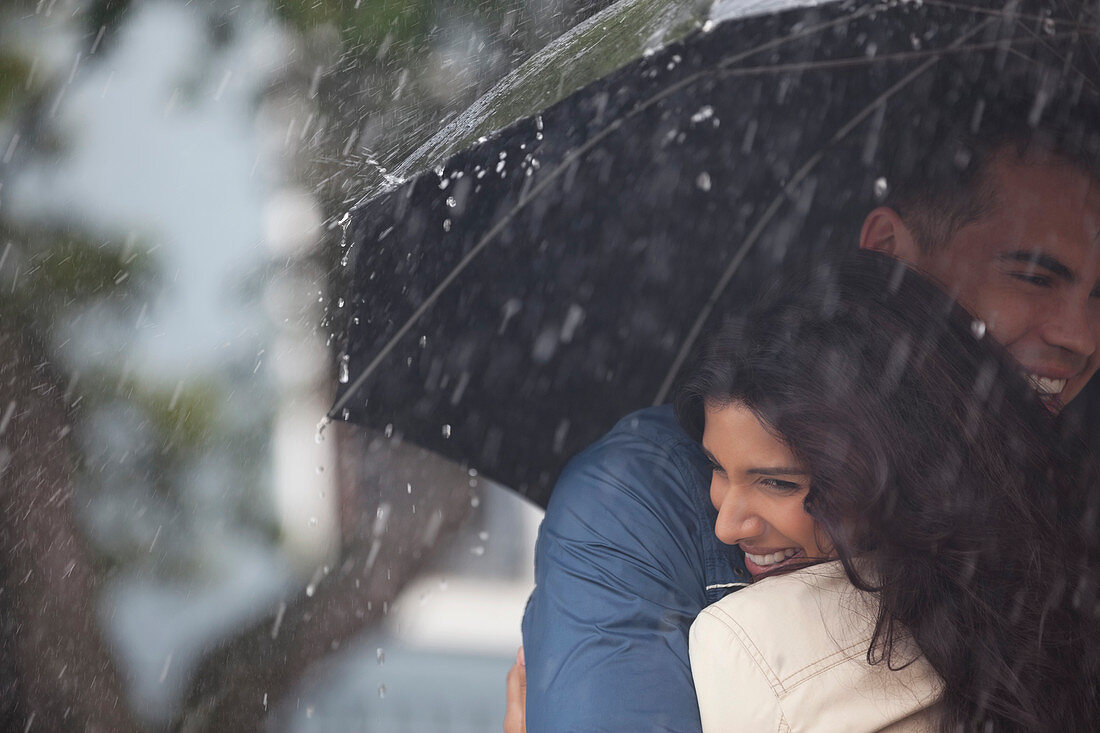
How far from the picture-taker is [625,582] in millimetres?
1407

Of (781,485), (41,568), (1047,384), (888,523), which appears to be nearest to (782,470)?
(781,485)

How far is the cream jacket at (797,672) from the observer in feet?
3.70

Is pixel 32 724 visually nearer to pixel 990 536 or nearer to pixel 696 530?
pixel 696 530

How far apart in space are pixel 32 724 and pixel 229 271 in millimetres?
1531

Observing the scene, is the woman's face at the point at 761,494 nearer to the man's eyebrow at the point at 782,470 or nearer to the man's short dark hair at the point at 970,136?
the man's eyebrow at the point at 782,470

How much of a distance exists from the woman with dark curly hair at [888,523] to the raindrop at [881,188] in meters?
0.37

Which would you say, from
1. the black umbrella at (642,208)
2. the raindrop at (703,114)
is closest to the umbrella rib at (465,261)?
the black umbrella at (642,208)

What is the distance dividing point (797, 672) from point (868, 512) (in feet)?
0.93

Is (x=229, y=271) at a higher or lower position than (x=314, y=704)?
higher

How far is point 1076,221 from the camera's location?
1.62m

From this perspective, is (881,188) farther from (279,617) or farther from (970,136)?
(279,617)

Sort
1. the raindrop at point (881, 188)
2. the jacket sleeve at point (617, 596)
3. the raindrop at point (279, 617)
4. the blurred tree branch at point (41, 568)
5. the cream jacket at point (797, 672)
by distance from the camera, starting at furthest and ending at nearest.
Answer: the raindrop at point (279, 617), the blurred tree branch at point (41, 568), the raindrop at point (881, 188), the jacket sleeve at point (617, 596), the cream jacket at point (797, 672)

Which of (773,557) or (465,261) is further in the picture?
(465,261)

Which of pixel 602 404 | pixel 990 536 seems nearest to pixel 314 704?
pixel 602 404
